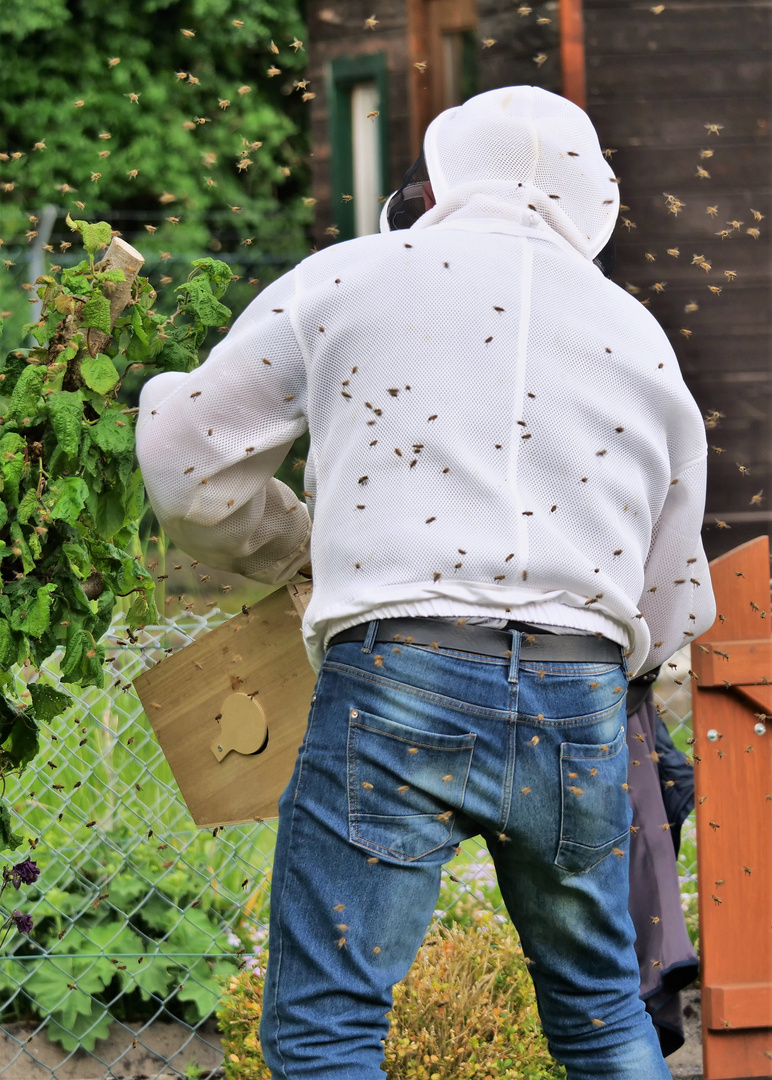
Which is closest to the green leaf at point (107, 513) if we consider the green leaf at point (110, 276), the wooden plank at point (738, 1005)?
the green leaf at point (110, 276)

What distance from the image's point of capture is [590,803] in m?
1.72

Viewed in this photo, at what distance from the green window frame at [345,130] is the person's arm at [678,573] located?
248 inches

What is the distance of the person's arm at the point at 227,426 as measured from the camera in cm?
177

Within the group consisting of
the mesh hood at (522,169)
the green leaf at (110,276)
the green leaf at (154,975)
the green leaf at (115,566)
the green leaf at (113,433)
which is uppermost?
the mesh hood at (522,169)

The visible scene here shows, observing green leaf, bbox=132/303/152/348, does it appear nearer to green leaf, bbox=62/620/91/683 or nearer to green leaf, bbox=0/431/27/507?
green leaf, bbox=0/431/27/507

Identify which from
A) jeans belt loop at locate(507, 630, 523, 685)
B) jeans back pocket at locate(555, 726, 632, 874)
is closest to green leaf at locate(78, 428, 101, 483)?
jeans belt loop at locate(507, 630, 523, 685)

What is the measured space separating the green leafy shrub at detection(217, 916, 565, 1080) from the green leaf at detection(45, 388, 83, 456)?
1.49m

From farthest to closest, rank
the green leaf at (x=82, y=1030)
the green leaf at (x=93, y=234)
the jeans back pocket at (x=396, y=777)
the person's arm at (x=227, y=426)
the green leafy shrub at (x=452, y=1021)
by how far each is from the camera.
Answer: the green leaf at (x=82, y=1030)
the green leafy shrub at (x=452, y=1021)
the green leaf at (x=93, y=234)
the person's arm at (x=227, y=426)
the jeans back pocket at (x=396, y=777)

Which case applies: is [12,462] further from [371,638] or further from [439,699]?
[439,699]

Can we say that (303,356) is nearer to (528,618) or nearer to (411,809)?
(528,618)

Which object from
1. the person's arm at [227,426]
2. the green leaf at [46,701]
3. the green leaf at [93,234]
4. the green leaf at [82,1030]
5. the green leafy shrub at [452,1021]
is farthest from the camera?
the green leaf at [82,1030]

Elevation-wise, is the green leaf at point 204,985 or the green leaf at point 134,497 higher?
the green leaf at point 134,497

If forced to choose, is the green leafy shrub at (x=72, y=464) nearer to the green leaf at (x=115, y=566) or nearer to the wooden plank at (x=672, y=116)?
the green leaf at (x=115, y=566)

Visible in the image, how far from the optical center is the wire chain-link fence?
2.98 metres
